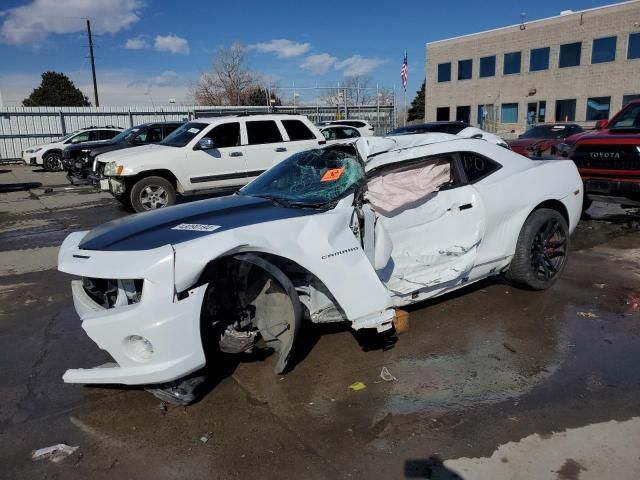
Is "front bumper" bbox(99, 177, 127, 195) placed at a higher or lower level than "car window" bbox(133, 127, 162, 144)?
lower

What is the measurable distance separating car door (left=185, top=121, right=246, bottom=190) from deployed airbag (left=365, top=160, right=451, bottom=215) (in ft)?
21.6

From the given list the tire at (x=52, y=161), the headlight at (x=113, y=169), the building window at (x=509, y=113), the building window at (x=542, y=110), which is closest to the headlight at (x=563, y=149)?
the headlight at (x=113, y=169)

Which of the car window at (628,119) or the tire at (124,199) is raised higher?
the car window at (628,119)

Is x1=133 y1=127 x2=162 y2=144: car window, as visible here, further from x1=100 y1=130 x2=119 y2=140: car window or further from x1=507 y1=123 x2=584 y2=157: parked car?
x1=507 y1=123 x2=584 y2=157: parked car

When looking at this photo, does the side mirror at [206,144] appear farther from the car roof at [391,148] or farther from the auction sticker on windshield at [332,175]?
the auction sticker on windshield at [332,175]

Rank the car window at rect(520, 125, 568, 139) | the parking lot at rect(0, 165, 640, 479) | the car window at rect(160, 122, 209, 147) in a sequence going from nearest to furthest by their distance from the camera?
the parking lot at rect(0, 165, 640, 479), the car window at rect(160, 122, 209, 147), the car window at rect(520, 125, 568, 139)

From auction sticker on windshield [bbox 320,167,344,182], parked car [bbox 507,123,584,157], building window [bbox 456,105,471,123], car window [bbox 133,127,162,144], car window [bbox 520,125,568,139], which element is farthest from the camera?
building window [bbox 456,105,471,123]

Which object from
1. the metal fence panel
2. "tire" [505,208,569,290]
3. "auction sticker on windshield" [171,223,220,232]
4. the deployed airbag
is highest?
the metal fence panel

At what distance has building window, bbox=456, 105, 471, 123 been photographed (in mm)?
44250

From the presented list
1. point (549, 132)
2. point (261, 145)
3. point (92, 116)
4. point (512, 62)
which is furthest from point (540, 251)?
point (512, 62)

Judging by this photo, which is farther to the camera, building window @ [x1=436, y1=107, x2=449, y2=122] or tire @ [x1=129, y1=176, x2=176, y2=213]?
building window @ [x1=436, y1=107, x2=449, y2=122]

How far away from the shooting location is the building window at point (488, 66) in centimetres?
4181

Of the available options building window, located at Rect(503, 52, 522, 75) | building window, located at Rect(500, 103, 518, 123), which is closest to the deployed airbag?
building window, located at Rect(500, 103, 518, 123)

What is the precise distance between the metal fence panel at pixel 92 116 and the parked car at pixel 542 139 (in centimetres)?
1241
